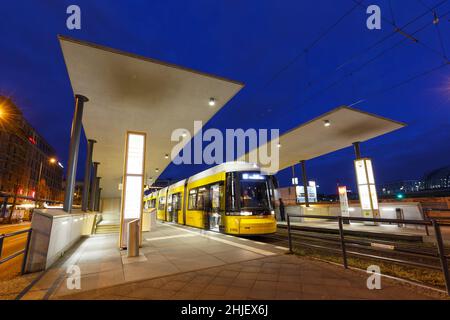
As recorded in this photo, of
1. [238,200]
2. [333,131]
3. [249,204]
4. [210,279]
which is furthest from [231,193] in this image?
[333,131]

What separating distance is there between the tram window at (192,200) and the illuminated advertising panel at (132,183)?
5626 mm

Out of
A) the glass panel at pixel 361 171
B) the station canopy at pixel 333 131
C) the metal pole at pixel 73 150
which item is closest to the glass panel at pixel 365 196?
the glass panel at pixel 361 171

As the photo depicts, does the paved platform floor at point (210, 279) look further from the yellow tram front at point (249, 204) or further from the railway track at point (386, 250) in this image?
the yellow tram front at point (249, 204)

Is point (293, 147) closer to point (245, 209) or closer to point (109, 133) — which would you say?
point (245, 209)

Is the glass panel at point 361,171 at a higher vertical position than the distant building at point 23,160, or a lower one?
lower

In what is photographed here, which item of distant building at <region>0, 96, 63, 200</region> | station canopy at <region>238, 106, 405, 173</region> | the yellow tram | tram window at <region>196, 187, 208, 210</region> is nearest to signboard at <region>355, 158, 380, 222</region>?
station canopy at <region>238, 106, 405, 173</region>

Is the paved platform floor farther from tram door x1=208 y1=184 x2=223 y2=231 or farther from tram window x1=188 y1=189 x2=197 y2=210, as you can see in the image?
tram window x1=188 y1=189 x2=197 y2=210

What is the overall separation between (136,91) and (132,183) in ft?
12.2

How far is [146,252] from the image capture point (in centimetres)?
673

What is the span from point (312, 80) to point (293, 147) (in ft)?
27.4

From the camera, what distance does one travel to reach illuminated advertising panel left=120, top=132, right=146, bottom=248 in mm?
7293

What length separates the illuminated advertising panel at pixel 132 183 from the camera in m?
7.29

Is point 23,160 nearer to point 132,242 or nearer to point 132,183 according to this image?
point 132,183
